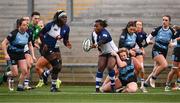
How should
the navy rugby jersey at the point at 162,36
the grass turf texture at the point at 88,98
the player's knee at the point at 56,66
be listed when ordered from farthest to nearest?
1. the navy rugby jersey at the point at 162,36
2. the player's knee at the point at 56,66
3. the grass turf texture at the point at 88,98

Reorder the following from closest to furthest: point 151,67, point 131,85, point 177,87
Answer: point 131,85 < point 177,87 < point 151,67

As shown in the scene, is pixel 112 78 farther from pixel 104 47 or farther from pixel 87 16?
pixel 87 16

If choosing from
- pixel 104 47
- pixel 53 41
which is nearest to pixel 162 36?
pixel 104 47

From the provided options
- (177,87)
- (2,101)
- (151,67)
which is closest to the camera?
(2,101)

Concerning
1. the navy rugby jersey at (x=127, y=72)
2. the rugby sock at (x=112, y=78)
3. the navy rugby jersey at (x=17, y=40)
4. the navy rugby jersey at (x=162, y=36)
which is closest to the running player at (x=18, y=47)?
the navy rugby jersey at (x=17, y=40)

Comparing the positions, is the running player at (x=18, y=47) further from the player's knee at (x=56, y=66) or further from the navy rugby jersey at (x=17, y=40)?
the player's knee at (x=56, y=66)

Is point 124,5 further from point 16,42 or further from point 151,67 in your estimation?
point 16,42

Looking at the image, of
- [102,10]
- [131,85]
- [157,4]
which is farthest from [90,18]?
[131,85]

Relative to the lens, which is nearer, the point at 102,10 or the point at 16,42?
the point at 16,42

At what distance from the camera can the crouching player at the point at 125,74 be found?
19.0 m

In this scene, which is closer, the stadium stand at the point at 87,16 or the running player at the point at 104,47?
the running player at the point at 104,47

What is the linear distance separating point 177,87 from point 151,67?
3082 mm

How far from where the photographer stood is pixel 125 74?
19188 mm

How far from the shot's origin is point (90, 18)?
2597 centimetres
